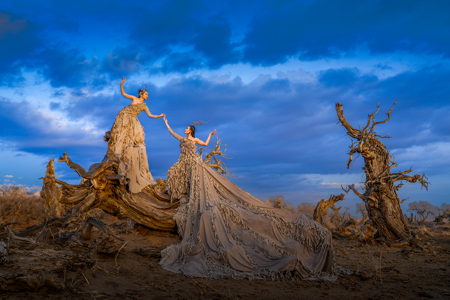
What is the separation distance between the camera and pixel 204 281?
5070mm

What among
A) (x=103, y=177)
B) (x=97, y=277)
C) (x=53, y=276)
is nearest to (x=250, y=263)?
(x=97, y=277)

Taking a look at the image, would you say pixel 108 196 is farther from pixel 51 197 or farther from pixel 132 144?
pixel 132 144

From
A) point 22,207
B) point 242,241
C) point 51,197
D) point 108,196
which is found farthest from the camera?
point 22,207

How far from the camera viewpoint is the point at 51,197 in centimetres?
735

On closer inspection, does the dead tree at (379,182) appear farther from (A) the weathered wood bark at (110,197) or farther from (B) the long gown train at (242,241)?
(A) the weathered wood bark at (110,197)

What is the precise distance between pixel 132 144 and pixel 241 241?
4.53 meters

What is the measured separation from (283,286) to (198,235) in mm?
2127

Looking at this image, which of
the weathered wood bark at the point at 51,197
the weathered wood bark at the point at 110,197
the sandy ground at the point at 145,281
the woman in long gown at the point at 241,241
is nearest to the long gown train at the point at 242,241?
the woman in long gown at the point at 241,241

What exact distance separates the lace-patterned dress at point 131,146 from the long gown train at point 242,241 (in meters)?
1.57

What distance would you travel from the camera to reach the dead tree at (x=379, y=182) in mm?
10156

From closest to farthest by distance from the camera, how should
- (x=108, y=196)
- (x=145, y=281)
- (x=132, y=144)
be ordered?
(x=145, y=281) < (x=108, y=196) < (x=132, y=144)

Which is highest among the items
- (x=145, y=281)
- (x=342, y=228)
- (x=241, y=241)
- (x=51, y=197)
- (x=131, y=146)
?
(x=131, y=146)

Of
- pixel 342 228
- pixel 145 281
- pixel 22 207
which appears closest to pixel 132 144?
pixel 145 281

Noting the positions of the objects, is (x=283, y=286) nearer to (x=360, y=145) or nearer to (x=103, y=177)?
(x=103, y=177)
